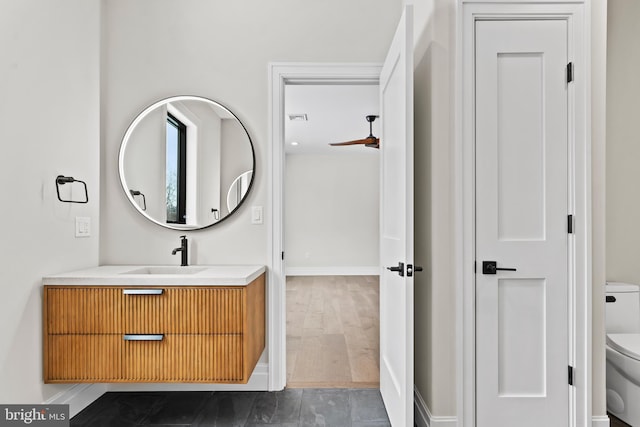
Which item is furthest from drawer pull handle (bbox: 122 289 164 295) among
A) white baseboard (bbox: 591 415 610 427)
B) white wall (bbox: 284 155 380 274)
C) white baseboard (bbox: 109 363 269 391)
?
white wall (bbox: 284 155 380 274)

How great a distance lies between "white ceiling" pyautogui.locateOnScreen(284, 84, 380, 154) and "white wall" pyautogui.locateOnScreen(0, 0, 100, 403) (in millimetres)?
2296

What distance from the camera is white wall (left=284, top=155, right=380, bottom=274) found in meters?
8.32

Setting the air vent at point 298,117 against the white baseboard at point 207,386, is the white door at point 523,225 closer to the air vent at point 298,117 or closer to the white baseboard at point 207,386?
the white baseboard at point 207,386

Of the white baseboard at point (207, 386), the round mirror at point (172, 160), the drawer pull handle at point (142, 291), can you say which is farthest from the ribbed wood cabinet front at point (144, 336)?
the round mirror at point (172, 160)

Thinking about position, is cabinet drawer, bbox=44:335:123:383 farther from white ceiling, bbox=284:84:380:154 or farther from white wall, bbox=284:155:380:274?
white wall, bbox=284:155:380:274

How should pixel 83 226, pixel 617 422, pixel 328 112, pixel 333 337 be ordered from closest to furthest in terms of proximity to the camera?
pixel 617 422 < pixel 83 226 < pixel 333 337 < pixel 328 112

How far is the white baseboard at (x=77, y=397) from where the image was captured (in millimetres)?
2191

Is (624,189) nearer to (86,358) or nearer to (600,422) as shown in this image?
(600,422)

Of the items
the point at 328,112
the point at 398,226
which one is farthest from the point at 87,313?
the point at 328,112

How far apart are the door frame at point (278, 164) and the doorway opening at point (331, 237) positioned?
0.26 feet

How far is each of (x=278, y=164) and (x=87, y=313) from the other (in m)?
1.35

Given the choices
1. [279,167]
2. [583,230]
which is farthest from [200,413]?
[583,230]

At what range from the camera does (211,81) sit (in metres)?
2.65

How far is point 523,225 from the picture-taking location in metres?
1.91
